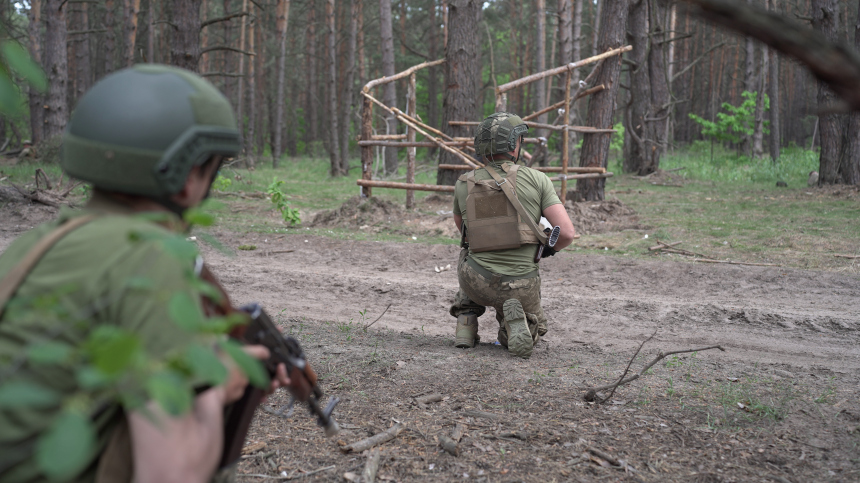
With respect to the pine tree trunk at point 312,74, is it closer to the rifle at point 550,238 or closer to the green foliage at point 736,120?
the green foliage at point 736,120

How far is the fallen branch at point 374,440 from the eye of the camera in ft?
10.6

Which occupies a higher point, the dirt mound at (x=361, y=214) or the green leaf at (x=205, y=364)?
the green leaf at (x=205, y=364)

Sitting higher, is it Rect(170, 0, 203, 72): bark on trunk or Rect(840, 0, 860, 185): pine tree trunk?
Rect(170, 0, 203, 72): bark on trunk

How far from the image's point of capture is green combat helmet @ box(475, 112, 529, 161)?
5047 mm

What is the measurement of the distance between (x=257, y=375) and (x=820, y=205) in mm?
13256

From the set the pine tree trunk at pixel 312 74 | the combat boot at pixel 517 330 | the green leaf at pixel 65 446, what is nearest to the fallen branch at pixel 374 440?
the combat boot at pixel 517 330

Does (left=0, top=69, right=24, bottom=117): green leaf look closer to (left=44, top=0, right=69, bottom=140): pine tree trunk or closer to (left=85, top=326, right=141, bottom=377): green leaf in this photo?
(left=85, top=326, right=141, bottom=377): green leaf

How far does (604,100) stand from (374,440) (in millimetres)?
9868

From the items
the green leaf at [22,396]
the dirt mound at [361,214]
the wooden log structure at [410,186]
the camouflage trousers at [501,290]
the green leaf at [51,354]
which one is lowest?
the camouflage trousers at [501,290]

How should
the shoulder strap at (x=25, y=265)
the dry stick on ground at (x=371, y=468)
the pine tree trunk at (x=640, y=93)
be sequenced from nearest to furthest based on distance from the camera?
the shoulder strap at (x=25, y=265) → the dry stick on ground at (x=371, y=468) → the pine tree trunk at (x=640, y=93)

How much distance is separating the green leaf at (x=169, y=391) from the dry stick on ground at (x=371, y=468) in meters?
2.07

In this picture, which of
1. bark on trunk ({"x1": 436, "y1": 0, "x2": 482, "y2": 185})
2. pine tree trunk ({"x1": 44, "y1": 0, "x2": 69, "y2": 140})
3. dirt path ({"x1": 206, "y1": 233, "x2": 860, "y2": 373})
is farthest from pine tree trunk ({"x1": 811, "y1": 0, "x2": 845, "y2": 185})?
pine tree trunk ({"x1": 44, "y1": 0, "x2": 69, "y2": 140})

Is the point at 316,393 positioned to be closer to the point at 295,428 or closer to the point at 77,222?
the point at 77,222

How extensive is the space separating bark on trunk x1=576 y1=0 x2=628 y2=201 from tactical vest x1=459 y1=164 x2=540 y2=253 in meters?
7.41
